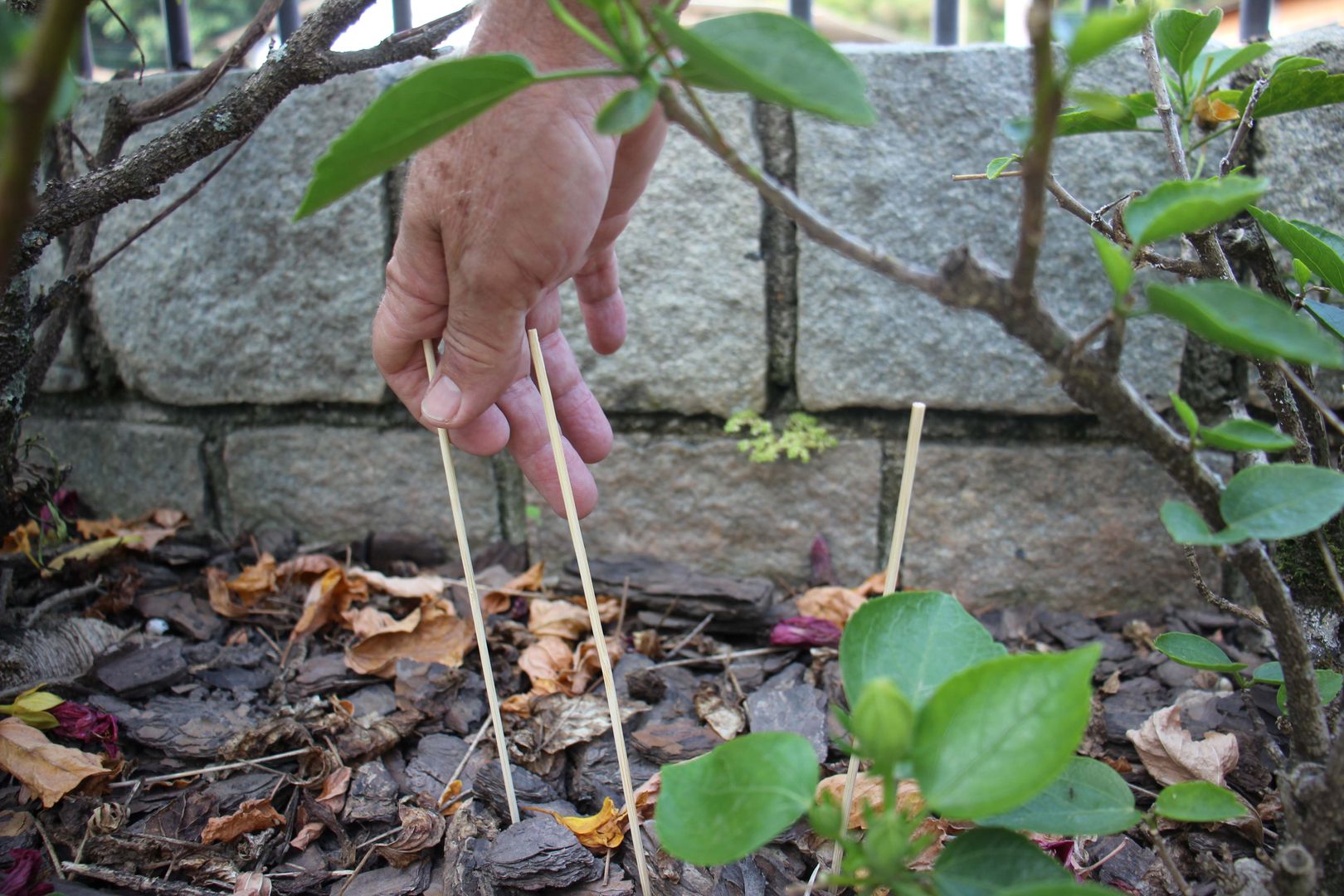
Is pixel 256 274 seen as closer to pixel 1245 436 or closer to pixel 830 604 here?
pixel 830 604

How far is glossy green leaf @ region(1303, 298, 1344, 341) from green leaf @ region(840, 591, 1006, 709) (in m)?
0.49

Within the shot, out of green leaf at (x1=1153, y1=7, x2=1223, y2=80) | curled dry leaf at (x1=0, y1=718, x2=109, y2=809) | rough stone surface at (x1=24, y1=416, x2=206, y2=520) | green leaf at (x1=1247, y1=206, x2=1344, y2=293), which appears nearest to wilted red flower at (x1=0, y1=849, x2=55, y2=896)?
curled dry leaf at (x1=0, y1=718, x2=109, y2=809)

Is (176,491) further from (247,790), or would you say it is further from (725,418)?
(725,418)

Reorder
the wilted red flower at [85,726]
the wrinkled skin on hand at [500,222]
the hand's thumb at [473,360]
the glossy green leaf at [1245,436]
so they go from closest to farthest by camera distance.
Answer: the glossy green leaf at [1245,436] < the wrinkled skin on hand at [500,222] < the hand's thumb at [473,360] < the wilted red flower at [85,726]

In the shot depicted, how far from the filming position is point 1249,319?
0.54 meters

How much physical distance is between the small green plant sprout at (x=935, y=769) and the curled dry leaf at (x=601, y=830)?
0.44 metres

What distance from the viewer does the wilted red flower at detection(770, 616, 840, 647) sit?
1.47 m

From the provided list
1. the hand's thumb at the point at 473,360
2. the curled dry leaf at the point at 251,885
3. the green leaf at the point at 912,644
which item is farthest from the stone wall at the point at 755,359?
the green leaf at the point at 912,644

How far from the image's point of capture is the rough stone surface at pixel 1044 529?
5.41ft

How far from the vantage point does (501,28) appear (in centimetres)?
101

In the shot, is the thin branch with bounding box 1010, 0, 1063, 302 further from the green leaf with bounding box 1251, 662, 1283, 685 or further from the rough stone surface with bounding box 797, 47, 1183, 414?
the rough stone surface with bounding box 797, 47, 1183, 414

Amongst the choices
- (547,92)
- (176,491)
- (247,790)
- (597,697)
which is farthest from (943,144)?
(176,491)

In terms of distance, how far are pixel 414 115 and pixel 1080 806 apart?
685 mm

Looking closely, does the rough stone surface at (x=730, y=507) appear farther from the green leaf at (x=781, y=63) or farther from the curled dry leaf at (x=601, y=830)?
the green leaf at (x=781, y=63)
